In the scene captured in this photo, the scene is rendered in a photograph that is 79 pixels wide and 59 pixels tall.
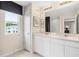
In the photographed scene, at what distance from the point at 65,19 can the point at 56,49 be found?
1226mm

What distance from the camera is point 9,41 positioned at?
162 inches

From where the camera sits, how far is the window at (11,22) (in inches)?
160

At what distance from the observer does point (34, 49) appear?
4363 millimetres

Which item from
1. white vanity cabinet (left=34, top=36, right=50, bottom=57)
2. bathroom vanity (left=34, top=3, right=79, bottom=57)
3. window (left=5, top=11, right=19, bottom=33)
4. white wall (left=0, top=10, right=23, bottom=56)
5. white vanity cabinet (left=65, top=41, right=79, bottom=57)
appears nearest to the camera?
white vanity cabinet (left=65, top=41, right=79, bottom=57)

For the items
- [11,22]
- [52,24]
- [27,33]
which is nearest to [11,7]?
[11,22]

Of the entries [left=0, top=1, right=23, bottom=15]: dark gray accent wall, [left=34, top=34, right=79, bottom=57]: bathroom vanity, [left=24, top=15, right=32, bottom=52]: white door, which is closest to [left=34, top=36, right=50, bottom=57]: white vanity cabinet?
[left=34, top=34, right=79, bottom=57]: bathroom vanity

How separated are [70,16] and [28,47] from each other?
242 centimetres

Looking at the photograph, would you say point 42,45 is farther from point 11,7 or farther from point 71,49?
point 11,7

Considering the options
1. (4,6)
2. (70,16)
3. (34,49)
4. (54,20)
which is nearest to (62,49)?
(70,16)

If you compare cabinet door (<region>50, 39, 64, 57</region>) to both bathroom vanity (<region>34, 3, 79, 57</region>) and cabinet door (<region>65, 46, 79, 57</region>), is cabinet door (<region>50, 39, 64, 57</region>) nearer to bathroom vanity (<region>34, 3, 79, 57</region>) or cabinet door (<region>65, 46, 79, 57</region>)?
bathroom vanity (<region>34, 3, 79, 57</region>)

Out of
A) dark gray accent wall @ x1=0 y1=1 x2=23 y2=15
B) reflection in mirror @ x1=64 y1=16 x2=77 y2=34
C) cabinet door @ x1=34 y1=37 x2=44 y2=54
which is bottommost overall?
cabinet door @ x1=34 y1=37 x2=44 y2=54

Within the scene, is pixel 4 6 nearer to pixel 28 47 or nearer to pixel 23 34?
pixel 23 34

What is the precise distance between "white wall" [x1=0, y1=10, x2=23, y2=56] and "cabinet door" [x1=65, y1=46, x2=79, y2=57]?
7.83 feet

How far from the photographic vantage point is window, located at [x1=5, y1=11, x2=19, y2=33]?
406cm
